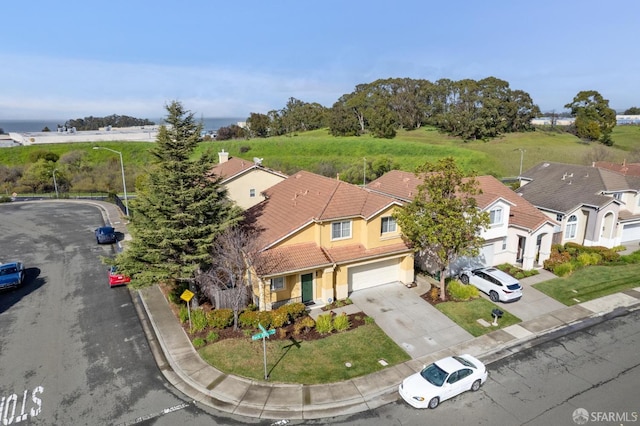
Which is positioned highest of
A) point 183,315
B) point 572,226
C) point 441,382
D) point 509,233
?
point 509,233

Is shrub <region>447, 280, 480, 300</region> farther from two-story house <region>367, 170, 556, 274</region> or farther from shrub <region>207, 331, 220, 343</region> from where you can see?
shrub <region>207, 331, 220, 343</region>

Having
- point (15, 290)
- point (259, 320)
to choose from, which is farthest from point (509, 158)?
point (15, 290)

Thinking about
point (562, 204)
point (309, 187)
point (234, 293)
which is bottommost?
point (234, 293)

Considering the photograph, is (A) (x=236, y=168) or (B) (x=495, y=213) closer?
(B) (x=495, y=213)

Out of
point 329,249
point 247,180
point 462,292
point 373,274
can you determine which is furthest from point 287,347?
point 247,180

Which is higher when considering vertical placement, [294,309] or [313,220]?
[313,220]

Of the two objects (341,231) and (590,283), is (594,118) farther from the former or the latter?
(341,231)

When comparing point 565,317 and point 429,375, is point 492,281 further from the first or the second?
point 429,375
